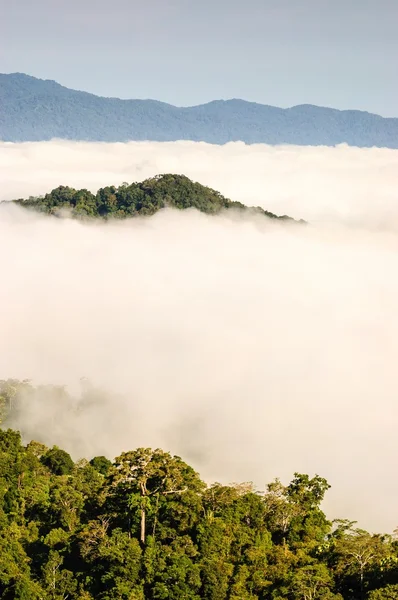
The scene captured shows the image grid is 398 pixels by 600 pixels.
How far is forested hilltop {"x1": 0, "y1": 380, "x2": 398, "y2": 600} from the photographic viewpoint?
25.5m

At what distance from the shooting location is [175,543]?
2770 centimetres

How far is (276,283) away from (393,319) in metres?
24.9

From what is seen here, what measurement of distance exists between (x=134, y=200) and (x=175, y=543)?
101235mm

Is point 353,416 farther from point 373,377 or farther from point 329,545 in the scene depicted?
point 329,545

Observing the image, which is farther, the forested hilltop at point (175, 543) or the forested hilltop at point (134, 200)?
the forested hilltop at point (134, 200)

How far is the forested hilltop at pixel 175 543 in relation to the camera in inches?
1002

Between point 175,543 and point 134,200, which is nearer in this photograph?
point 175,543

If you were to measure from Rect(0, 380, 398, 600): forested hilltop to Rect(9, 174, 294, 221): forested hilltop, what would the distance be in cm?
9143

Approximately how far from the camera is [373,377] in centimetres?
8256

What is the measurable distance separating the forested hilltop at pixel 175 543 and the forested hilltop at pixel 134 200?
300 ft

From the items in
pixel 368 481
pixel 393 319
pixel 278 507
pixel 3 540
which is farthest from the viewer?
pixel 393 319

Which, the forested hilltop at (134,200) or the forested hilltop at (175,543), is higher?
the forested hilltop at (134,200)

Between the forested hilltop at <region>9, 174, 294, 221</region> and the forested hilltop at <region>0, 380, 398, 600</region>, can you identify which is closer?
the forested hilltop at <region>0, 380, 398, 600</region>

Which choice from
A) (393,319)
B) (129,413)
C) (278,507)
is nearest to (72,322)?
(129,413)
